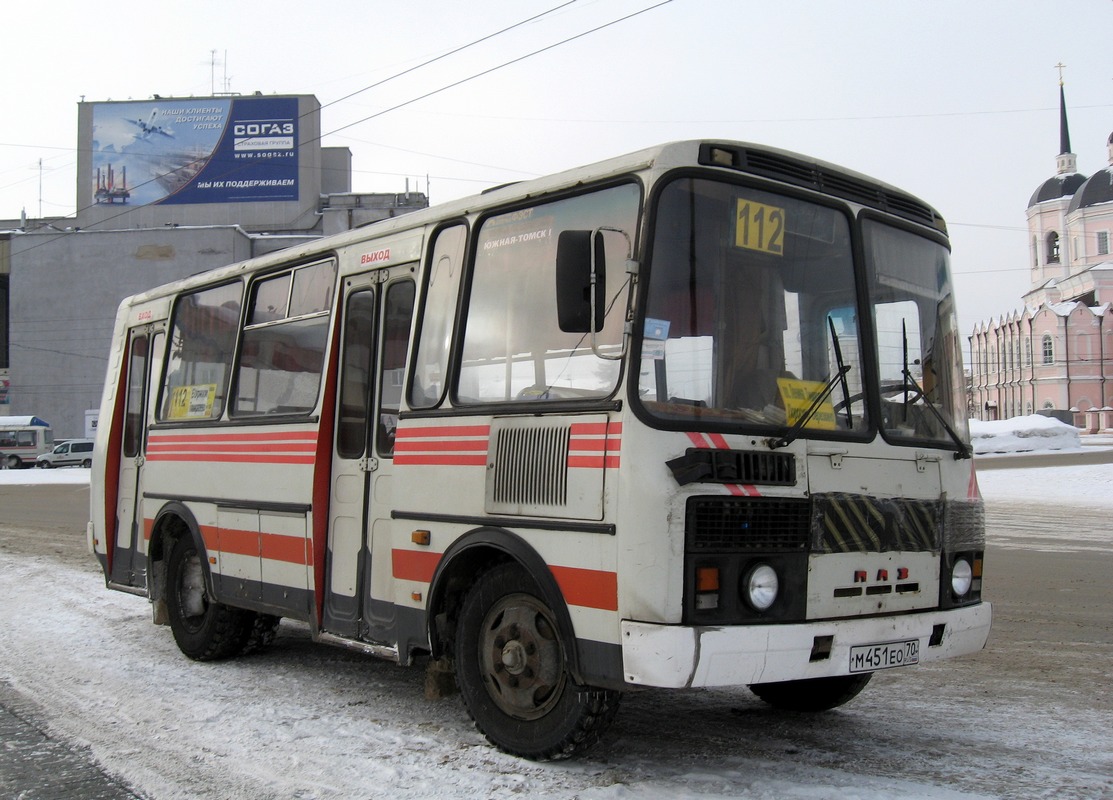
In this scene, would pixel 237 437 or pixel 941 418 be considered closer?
pixel 941 418

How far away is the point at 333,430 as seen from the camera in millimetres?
6859

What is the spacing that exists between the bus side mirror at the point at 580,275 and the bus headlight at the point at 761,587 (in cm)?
132

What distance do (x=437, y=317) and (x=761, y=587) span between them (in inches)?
Answer: 94.5

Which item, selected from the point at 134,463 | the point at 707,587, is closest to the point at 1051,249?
the point at 134,463

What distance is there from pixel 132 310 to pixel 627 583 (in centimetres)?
703

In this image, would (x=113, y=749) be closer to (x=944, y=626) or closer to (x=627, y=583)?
(x=627, y=583)

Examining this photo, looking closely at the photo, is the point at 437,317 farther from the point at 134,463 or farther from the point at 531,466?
the point at 134,463

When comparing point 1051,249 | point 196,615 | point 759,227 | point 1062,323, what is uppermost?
point 1051,249

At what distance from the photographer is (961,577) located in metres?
5.61

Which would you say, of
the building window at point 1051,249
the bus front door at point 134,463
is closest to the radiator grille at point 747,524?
the bus front door at point 134,463

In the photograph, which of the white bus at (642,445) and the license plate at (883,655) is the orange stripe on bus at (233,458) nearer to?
the white bus at (642,445)

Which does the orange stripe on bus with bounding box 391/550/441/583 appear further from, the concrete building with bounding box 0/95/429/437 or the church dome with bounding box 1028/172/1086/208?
the church dome with bounding box 1028/172/1086/208

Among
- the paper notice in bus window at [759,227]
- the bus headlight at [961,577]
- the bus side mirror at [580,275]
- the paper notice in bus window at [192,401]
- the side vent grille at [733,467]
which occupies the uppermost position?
the paper notice in bus window at [759,227]

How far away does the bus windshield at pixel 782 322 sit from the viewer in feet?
15.9
